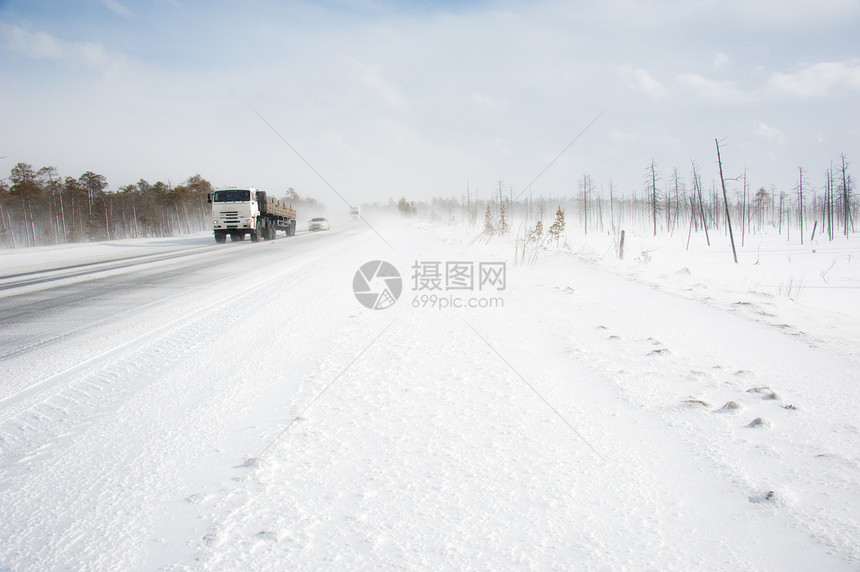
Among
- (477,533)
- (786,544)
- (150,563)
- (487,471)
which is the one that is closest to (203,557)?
(150,563)

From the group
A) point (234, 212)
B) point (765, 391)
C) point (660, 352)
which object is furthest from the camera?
point (234, 212)

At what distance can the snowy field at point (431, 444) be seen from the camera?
1644mm

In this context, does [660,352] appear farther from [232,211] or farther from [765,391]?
[232,211]

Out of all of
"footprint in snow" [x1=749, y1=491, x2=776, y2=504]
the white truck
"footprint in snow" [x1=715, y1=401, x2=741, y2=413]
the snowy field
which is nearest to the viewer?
the snowy field

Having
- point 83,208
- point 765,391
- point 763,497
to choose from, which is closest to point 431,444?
point 763,497

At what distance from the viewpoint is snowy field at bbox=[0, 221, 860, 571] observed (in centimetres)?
164

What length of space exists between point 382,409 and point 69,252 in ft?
72.6

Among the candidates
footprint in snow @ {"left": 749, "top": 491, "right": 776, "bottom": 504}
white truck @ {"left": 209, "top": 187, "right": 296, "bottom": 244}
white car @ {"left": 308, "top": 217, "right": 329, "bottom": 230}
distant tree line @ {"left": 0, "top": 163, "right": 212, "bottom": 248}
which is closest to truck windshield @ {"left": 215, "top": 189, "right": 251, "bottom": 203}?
white truck @ {"left": 209, "top": 187, "right": 296, "bottom": 244}

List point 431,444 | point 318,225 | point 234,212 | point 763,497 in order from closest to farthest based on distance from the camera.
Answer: point 763,497 < point 431,444 < point 234,212 < point 318,225

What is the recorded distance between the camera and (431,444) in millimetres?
2400

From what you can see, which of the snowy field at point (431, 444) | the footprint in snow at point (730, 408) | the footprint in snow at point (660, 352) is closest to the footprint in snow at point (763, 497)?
the snowy field at point (431, 444)

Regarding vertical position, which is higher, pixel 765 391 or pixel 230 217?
pixel 230 217

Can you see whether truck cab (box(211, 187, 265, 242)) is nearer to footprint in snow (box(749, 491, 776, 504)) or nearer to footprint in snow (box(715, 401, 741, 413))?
footprint in snow (box(715, 401, 741, 413))

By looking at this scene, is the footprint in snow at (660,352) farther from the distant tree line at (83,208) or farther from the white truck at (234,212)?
the distant tree line at (83,208)
